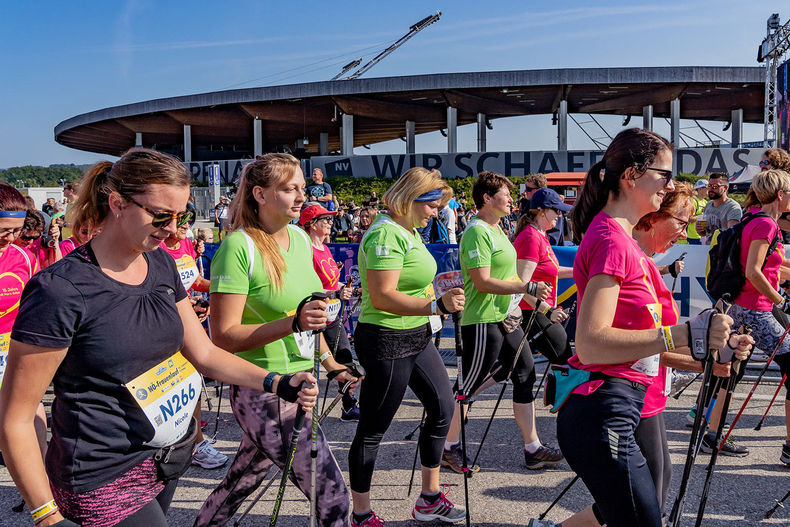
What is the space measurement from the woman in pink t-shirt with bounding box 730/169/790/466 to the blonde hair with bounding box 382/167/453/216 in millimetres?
2386

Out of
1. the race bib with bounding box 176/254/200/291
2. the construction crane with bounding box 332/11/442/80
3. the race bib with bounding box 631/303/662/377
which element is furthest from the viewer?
the construction crane with bounding box 332/11/442/80

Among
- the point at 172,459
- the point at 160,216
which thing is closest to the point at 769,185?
the point at 160,216

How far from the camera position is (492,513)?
415cm

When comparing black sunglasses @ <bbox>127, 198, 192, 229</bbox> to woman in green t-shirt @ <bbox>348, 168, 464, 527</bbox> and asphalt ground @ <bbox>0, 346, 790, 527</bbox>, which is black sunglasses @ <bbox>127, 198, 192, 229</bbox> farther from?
asphalt ground @ <bbox>0, 346, 790, 527</bbox>

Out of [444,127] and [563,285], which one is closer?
[563,285]

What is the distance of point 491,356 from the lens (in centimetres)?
463

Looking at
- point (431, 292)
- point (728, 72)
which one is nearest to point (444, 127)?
point (728, 72)

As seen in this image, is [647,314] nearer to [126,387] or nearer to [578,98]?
[126,387]

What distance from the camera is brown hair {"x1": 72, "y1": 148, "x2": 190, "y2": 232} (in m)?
2.20

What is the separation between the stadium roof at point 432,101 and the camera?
107 ft

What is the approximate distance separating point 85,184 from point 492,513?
3.14m

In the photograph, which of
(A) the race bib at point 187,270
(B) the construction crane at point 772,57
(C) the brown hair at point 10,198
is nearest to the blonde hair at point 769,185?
(A) the race bib at point 187,270

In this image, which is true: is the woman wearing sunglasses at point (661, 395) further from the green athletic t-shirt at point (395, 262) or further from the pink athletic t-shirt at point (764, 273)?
the pink athletic t-shirt at point (764, 273)

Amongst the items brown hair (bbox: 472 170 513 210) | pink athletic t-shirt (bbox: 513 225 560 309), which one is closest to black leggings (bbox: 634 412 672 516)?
brown hair (bbox: 472 170 513 210)
